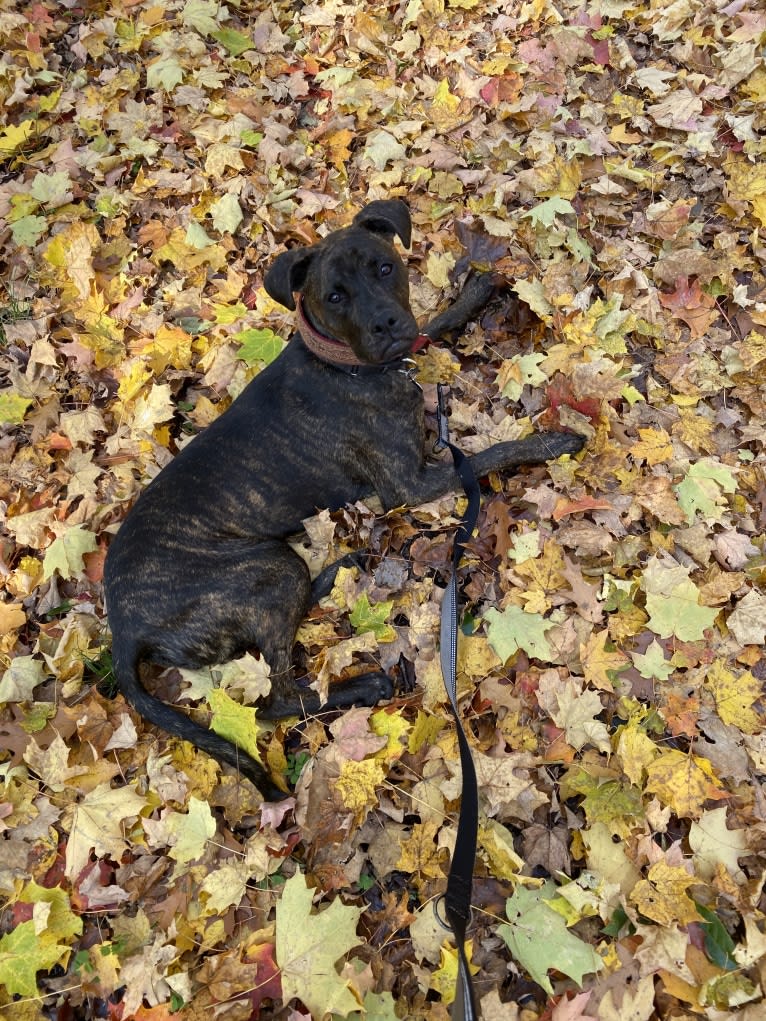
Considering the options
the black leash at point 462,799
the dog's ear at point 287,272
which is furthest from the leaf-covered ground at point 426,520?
the dog's ear at point 287,272

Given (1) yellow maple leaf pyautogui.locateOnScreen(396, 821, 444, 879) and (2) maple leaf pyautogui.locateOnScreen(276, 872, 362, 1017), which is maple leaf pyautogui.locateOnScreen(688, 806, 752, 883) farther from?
(2) maple leaf pyautogui.locateOnScreen(276, 872, 362, 1017)

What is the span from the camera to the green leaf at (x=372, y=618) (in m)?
3.89

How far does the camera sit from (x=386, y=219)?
4004 millimetres

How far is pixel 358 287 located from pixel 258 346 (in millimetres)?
1472

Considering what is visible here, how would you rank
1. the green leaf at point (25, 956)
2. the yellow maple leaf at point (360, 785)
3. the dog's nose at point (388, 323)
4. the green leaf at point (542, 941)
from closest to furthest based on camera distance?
1. the green leaf at point (542, 941)
2. the green leaf at point (25, 956)
3. the yellow maple leaf at point (360, 785)
4. the dog's nose at point (388, 323)

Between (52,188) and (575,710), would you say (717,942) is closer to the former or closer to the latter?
(575,710)

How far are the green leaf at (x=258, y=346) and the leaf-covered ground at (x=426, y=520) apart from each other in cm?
2

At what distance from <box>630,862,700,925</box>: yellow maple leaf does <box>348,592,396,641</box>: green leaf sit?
5.62 feet

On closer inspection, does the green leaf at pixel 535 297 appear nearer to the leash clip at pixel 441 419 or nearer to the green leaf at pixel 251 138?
the leash clip at pixel 441 419

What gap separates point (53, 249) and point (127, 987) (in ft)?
18.0

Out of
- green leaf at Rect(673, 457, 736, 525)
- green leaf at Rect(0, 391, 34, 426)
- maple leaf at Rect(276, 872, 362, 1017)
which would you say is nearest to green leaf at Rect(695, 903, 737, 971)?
maple leaf at Rect(276, 872, 362, 1017)

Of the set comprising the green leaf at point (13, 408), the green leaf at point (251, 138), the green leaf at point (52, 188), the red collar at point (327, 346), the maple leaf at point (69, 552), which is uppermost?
the green leaf at point (251, 138)

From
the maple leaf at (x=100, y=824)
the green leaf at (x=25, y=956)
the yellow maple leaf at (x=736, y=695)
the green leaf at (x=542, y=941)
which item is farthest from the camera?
the maple leaf at (x=100, y=824)

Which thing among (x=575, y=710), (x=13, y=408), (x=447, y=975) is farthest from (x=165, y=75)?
(x=447, y=975)
